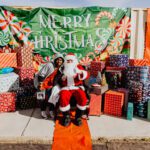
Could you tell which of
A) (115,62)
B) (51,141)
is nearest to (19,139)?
(51,141)

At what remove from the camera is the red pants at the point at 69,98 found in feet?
13.6

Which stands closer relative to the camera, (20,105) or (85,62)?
(20,105)

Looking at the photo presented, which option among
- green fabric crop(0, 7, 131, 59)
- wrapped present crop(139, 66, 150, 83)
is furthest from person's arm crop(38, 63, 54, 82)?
wrapped present crop(139, 66, 150, 83)

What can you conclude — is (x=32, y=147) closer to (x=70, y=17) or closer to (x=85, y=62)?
(x=85, y=62)

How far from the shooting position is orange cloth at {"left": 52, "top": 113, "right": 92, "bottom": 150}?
134 inches

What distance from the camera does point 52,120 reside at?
4453 millimetres

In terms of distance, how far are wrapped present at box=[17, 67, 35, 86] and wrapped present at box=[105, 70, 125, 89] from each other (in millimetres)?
1961

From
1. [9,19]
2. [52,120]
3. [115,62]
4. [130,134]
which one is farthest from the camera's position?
[9,19]

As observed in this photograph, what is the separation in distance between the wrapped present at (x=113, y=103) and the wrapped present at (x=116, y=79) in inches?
20.2

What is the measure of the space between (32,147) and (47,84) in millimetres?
1541

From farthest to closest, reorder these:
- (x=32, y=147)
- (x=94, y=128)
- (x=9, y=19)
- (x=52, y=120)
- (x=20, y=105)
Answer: (x=9, y=19), (x=20, y=105), (x=52, y=120), (x=94, y=128), (x=32, y=147)

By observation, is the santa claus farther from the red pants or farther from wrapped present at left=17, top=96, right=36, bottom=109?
wrapped present at left=17, top=96, right=36, bottom=109

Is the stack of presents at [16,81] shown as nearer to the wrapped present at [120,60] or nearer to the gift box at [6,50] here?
the gift box at [6,50]

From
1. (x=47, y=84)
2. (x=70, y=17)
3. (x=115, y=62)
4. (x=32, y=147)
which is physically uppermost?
(x=70, y=17)
